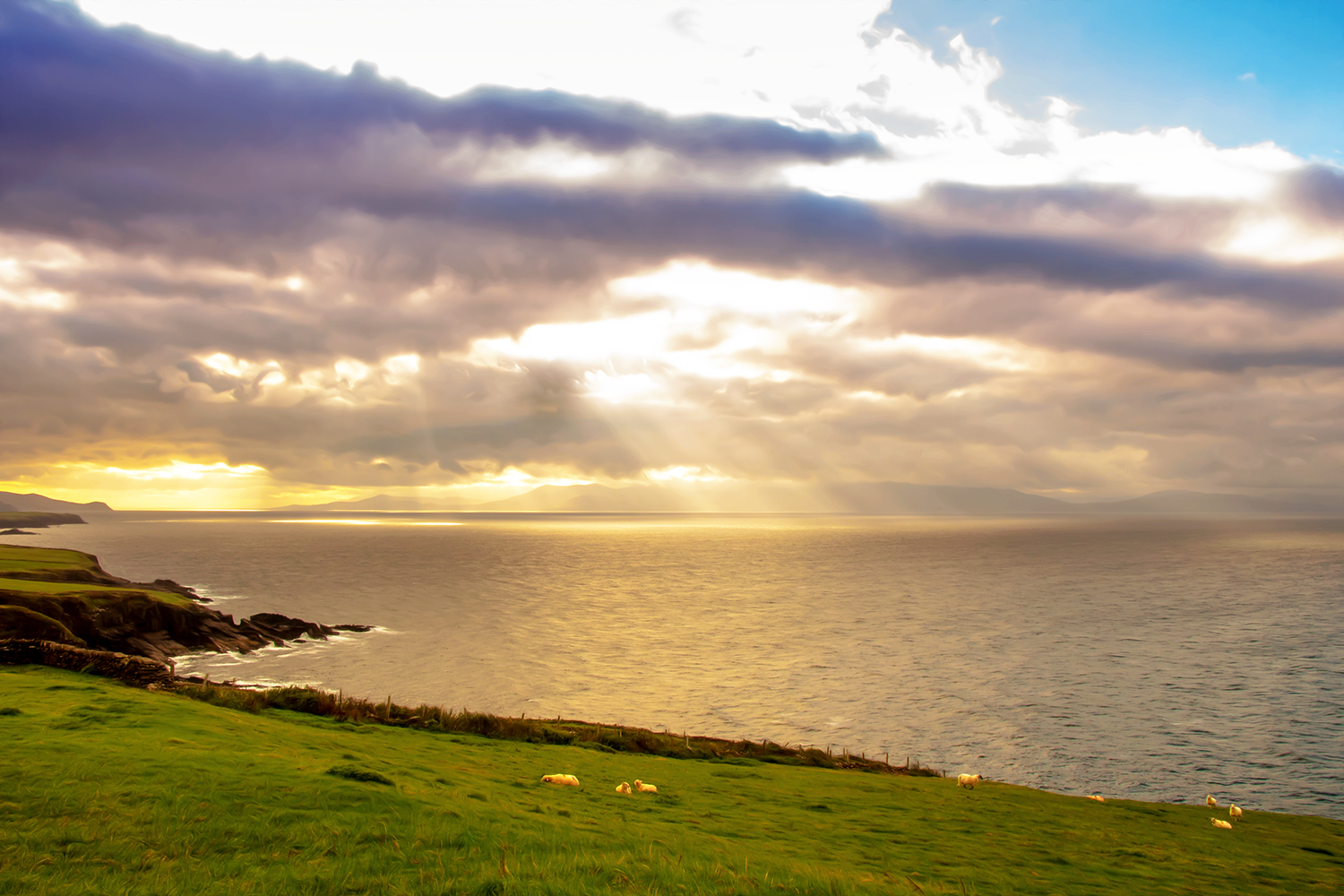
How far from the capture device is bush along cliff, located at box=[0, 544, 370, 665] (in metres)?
53.0

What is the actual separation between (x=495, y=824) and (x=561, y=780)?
36.6 ft

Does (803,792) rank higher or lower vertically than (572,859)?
lower

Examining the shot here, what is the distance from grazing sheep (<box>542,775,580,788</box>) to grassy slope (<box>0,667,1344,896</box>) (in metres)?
0.59

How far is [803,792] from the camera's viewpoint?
33281mm

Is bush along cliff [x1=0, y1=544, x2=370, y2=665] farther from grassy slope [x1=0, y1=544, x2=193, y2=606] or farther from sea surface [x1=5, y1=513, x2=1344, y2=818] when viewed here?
sea surface [x1=5, y1=513, x2=1344, y2=818]

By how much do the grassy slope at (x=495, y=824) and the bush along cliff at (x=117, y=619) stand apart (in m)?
25.5

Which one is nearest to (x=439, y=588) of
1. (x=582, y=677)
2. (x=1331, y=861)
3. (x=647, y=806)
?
(x=582, y=677)

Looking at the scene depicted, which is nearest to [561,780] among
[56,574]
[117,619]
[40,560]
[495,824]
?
[495,824]

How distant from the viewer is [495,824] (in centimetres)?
1730

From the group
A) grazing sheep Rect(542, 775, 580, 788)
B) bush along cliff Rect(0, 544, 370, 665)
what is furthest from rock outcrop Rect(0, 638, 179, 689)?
grazing sheep Rect(542, 775, 580, 788)

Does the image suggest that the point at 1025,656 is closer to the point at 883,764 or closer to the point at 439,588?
the point at 883,764

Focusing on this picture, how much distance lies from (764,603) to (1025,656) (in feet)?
174

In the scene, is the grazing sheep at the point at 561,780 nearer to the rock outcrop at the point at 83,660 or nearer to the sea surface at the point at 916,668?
the rock outcrop at the point at 83,660

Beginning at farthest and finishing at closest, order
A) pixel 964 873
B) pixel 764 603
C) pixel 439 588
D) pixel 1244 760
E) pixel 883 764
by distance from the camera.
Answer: pixel 439 588
pixel 764 603
pixel 1244 760
pixel 883 764
pixel 964 873
